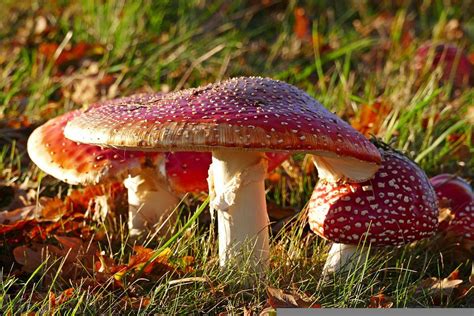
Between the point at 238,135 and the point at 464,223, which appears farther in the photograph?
the point at 464,223

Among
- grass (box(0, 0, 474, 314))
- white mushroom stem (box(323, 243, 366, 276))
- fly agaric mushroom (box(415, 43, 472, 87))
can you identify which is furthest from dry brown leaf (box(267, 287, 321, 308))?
fly agaric mushroom (box(415, 43, 472, 87))

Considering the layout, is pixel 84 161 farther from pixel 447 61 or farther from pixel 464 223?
pixel 447 61

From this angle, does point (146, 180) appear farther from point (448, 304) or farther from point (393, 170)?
point (448, 304)

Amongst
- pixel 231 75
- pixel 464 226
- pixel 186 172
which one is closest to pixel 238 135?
pixel 186 172

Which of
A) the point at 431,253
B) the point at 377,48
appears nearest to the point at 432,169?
the point at 431,253

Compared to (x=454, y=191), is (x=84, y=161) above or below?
above

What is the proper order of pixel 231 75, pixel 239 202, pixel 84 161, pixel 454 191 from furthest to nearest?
pixel 231 75 → pixel 454 191 → pixel 84 161 → pixel 239 202

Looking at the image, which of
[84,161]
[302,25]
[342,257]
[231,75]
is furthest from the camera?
[302,25]
